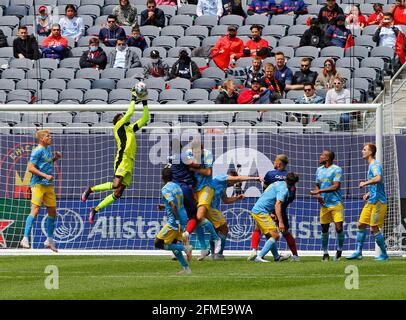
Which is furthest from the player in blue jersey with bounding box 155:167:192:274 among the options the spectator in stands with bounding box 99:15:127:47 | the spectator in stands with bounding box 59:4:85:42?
the spectator in stands with bounding box 59:4:85:42

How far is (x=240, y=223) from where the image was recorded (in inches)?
958

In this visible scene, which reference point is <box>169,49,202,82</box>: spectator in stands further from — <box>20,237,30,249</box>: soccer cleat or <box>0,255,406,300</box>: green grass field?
<box>0,255,406,300</box>: green grass field

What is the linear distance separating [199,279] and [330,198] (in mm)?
4788

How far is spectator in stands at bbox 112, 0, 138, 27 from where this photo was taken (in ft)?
99.8

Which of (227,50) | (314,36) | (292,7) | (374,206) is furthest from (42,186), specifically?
(292,7)

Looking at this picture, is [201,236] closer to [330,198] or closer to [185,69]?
[330,198]

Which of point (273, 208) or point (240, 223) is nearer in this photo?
point (273, 208)

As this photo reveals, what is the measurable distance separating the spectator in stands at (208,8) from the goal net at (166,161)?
5998 mm

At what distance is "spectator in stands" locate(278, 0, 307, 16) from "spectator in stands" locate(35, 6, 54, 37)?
5.37 meters

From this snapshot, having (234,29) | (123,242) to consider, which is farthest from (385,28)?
(123,242)

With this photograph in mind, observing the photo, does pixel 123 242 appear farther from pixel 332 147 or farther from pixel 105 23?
pixel 105 23

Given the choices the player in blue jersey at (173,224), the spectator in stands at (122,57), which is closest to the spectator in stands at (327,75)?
the spectator in stands at (122,57)

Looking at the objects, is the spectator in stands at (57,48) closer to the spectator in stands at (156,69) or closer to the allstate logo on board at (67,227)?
the spectator in stands at (156,69)
